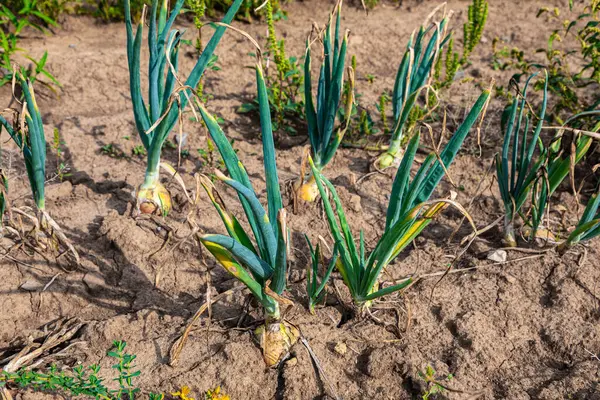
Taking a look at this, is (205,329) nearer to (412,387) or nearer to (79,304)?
(79,304)

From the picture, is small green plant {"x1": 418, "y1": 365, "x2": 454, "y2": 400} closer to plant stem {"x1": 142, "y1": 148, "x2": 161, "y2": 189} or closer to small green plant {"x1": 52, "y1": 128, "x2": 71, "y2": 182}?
plant stem {"x1": 142, "y1": 148, "x2": 161, "y2": 189}

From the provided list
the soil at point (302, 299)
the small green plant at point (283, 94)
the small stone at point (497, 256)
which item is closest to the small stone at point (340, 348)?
the soil at point (302, 299)

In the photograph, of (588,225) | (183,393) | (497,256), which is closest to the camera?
(183,393)

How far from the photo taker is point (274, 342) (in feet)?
5.61

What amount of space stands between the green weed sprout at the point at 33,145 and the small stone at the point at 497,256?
1.49 m

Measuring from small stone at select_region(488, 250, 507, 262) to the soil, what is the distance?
0.13 feet

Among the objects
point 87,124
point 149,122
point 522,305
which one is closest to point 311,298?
point 522,305

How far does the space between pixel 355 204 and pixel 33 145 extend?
4.06ft

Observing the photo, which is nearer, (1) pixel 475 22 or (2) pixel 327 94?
(2) pixel 327 94

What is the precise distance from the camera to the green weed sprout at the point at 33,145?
177cm

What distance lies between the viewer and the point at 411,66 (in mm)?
2195

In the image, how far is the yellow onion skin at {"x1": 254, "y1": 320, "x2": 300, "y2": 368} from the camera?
1.71m

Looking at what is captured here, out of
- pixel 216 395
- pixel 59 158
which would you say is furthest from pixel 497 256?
pixel 59 158

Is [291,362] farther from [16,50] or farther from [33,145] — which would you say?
[16,50]
